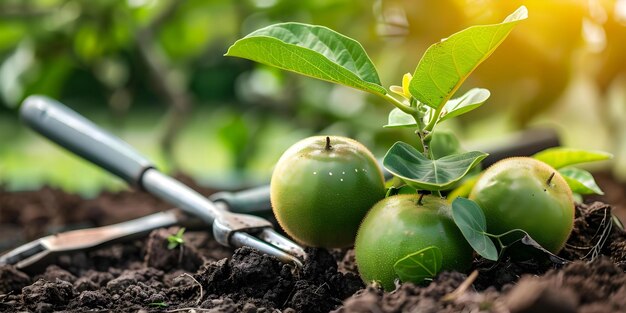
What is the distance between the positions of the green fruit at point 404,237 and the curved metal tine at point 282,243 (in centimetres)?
17

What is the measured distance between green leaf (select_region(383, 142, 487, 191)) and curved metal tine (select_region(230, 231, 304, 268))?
0.82ft

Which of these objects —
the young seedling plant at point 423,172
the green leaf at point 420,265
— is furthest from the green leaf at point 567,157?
the green leaf at point 420,265

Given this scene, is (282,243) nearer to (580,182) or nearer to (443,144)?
(443,144)

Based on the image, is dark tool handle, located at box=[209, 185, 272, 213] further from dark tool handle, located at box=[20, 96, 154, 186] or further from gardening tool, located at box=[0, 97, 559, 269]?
dark tool handle, located at box=[20, 96, 154, 186]

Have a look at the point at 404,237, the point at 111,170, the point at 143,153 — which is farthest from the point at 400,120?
the point at 143,153

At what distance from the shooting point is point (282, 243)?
129 centimetres

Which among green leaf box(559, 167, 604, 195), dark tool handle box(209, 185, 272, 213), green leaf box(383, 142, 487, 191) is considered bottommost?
green leaf box(559, 167, 604, 195)

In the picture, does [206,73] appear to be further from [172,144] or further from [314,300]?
[314,300]

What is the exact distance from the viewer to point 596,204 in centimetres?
127

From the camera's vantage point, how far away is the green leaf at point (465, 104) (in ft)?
3.59

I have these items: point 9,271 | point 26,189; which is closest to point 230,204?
point 9,271

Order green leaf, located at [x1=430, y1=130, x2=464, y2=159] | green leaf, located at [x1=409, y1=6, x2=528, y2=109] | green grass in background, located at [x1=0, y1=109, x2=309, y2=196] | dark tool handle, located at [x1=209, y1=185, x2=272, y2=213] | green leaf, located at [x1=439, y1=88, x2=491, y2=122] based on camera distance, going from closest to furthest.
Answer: green leaf, located at [x1=409, y1=6, x2=528, y2=109]
green leaf, located at [x1=439, y1=88, x2=491, y2=122]
green leaf, located at [x1=430, y1=130, x2=464, y2=159]
dark tool handle, located at [x1=209, y1=185, x2=272, y2=213]
green grass in background, located at [x1=0, y1=109, x2=309, y2=196]

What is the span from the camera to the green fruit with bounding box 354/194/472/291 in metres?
1.02

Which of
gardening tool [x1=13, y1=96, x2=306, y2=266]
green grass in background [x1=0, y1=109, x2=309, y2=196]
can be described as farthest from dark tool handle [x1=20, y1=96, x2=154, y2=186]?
green grass in background [x1=0, y1=109, x2=309, y2=196]
